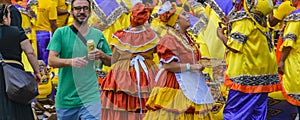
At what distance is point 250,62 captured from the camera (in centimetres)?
712

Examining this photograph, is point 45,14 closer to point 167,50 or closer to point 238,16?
point 238,16

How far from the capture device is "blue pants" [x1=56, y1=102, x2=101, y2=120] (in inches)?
241

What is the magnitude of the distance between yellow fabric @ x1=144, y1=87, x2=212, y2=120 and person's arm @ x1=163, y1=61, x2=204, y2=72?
19 cm

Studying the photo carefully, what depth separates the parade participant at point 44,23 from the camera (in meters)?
9.67

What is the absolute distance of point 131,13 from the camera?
17.8 feet

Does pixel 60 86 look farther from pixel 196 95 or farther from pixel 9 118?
pixel 196 95

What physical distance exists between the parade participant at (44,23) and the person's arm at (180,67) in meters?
4.28

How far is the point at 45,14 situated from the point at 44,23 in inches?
5.0

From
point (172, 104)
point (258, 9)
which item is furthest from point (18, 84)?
point (258, 9)

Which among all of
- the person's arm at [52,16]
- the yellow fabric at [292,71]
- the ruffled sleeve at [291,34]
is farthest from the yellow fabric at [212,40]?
the person's arm at [52,16]

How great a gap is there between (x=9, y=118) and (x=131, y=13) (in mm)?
1769

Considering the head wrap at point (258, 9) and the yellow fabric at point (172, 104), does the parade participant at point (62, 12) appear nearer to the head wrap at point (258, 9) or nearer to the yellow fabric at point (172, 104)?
the head wrap at point (258, 9)

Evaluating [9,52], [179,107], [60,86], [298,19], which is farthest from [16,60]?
[298,19]

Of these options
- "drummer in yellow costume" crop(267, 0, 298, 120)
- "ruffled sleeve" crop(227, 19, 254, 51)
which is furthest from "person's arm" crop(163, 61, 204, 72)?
"drummer in yellow costume" crop(267, 0, 298, 120)
